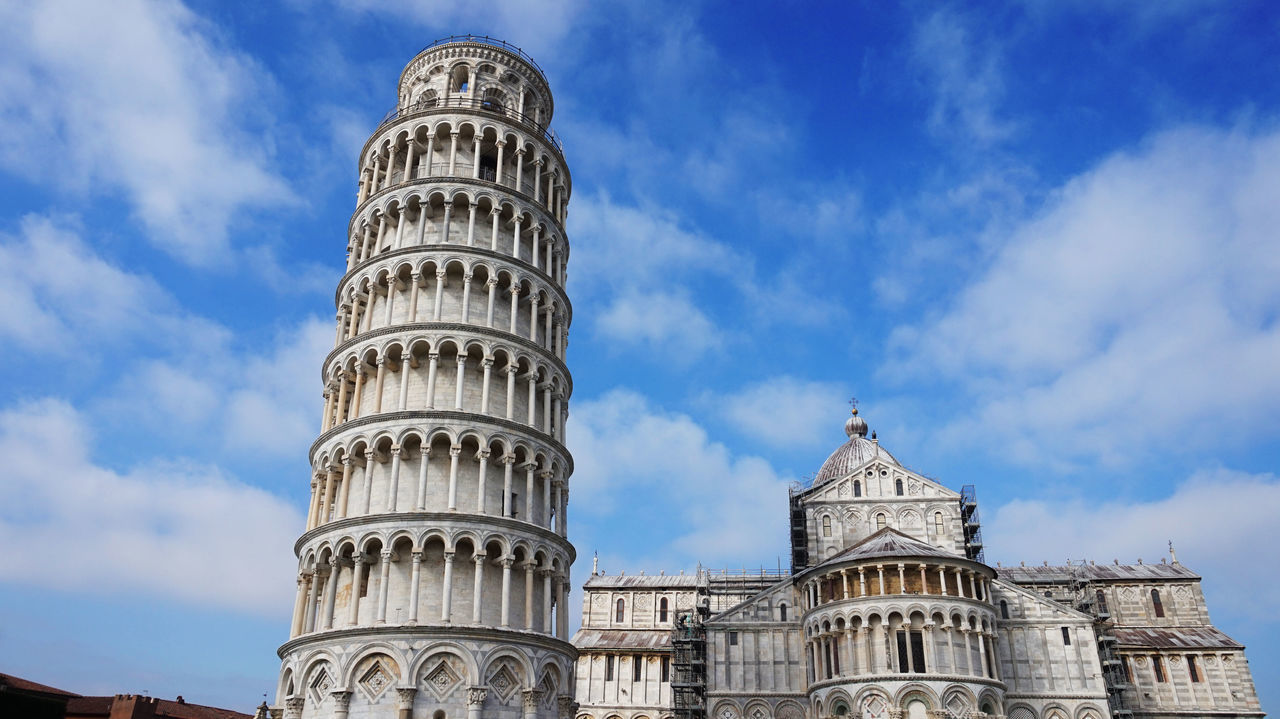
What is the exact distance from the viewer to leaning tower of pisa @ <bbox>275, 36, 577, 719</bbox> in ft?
92.9

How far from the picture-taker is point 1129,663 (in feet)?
190

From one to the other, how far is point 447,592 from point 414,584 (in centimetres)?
104

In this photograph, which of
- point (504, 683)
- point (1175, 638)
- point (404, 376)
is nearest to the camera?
point (504, 683)

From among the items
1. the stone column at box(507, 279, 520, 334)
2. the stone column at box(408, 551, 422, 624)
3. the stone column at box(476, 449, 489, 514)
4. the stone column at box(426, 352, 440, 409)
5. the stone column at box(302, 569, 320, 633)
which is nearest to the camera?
the stone column at box(408, 551, 422, 624)

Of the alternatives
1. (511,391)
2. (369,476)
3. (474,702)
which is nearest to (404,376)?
(369,476)

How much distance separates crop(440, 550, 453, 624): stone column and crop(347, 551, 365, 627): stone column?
8.73 feet

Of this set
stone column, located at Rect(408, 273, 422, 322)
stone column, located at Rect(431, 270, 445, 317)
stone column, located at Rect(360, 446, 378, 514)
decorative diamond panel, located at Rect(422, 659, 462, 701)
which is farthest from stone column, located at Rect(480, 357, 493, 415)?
decorative diamond panel, located at Rect(422, 659, 462, 701)

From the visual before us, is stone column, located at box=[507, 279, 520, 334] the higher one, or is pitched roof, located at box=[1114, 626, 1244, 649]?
stone column, located at box=[507, 279, 520, 334]

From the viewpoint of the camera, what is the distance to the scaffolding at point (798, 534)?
58.9 metres

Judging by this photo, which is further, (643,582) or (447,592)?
(643,582)

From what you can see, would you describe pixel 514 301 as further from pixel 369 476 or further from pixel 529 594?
pixel 529 594

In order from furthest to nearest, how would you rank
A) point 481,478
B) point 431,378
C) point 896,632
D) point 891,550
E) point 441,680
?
point 891,550 → point 896,632 → point 431,378 → point 481,478 → point 441,680

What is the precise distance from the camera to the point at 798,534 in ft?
198

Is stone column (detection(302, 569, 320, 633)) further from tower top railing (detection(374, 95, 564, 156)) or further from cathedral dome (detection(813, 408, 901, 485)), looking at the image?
cathedral dome (detection(813, 408, 901, 485))
